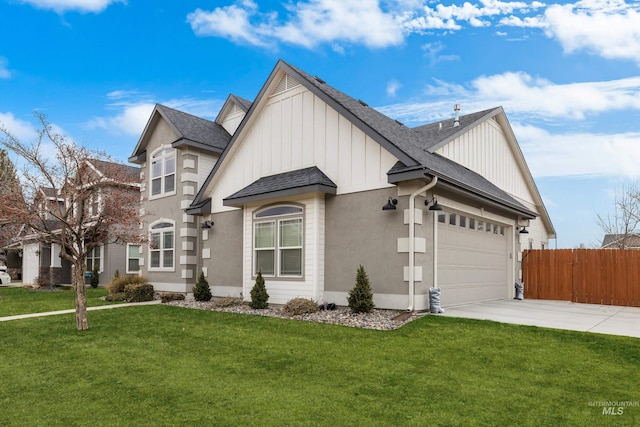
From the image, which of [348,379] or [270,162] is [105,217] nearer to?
[270,162]

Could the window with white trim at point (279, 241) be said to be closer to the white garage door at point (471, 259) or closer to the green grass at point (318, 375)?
the green grass at point (318, 375)

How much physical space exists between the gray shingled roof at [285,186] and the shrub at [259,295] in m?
2.37

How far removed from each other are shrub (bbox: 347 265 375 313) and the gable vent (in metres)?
6.47

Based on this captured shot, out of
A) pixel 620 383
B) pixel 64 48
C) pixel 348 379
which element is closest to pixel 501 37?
pixel 620 383

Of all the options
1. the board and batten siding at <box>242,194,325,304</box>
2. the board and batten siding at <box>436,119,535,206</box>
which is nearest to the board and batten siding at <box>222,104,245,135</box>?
the board and batten siding at <box>242,194,325,304</box>

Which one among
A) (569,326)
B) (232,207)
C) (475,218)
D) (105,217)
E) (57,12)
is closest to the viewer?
(569,326)

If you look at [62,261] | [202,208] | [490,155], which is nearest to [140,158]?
[202,208]

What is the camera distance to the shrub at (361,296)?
11062mm

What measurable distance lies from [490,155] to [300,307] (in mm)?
10643

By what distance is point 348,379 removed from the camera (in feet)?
21.1

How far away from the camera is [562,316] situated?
38.5 ft

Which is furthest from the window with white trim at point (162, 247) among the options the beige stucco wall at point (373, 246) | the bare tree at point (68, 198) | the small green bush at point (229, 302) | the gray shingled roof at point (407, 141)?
the beige stucco wall at point (373, 246)

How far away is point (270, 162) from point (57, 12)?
1304cm

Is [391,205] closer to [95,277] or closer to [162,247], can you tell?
[162,247]
